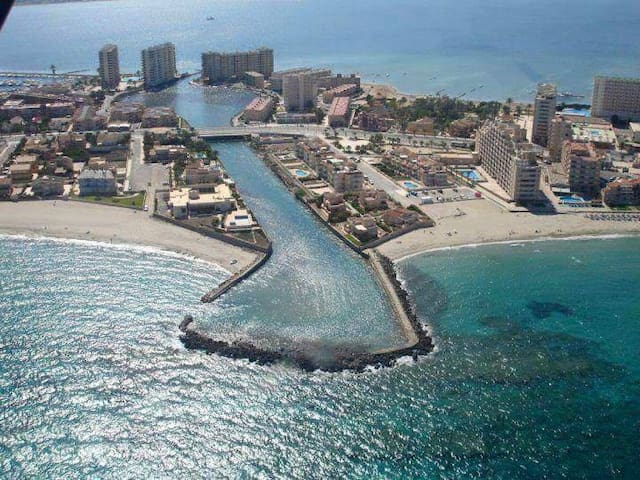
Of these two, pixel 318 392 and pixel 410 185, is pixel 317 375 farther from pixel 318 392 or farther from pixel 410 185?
pixel 410 185

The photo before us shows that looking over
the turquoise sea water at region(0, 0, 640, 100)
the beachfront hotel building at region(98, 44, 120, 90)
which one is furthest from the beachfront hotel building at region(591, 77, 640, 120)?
the beachfront hotel building at region(98, 44, 120, 90)

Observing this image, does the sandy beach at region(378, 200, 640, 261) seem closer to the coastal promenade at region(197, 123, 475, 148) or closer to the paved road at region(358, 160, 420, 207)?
the paved road at region(358, 160, 420, 207)

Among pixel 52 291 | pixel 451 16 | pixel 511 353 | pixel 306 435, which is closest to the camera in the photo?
pixel 306 435

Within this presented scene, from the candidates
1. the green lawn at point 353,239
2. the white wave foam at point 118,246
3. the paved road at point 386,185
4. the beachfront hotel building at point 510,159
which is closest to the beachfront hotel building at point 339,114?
the paved road at point 386,185

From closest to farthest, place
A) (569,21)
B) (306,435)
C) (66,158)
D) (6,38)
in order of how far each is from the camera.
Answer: (306,435) < (66,158) < (6,38) < (569,21)

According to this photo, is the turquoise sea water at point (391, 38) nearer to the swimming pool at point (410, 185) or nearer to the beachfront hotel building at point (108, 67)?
the beachfront hotel building at point (108, 67)

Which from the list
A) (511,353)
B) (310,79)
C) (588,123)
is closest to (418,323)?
(511,353)

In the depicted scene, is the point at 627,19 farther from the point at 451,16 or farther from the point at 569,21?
the point at 451,16
